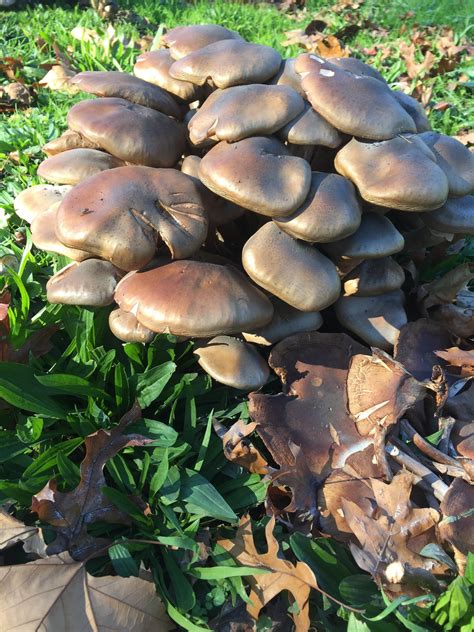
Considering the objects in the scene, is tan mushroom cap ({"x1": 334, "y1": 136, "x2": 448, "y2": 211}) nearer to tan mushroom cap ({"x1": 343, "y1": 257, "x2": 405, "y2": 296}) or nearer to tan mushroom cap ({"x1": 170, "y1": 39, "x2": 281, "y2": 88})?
tan mushroom cap ({"x1": 343, "y1": 257, "x2": 405, "y2": 296})

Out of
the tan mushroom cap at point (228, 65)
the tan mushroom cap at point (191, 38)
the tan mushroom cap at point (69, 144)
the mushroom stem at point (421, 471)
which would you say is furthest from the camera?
the tan mushroom cap at point (69, 144)

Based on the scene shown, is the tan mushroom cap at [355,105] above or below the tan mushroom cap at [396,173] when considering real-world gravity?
above

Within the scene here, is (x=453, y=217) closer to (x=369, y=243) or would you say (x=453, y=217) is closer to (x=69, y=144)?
(x=369, y=243)

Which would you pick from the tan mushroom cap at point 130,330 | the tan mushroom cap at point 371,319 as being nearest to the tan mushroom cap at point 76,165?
the tan mushroom cap at point 130,330

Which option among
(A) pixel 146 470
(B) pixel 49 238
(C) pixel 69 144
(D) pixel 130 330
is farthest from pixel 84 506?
(C) pixel 69 144

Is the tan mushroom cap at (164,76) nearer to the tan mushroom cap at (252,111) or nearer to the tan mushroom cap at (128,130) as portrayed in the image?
the tan mushroom cap at (128,130)

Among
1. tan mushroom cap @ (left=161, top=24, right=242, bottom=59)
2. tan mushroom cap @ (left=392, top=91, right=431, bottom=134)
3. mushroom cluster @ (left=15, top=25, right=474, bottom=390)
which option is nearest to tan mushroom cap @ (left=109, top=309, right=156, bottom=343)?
mushroom cluster @ (left=15, top=25, right=474, bottom=390)

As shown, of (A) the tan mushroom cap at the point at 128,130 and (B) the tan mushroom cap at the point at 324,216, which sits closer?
(B) the tan mushroom cap at the point at 324,216
